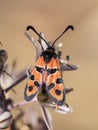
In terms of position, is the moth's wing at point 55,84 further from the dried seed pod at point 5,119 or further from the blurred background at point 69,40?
the blurred background at point 69,40

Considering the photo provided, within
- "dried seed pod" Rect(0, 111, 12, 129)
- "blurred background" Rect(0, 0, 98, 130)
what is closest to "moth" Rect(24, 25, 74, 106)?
"dried seed pod" Rect(0, 111, 12, 129)

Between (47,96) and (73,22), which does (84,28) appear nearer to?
(73,22)

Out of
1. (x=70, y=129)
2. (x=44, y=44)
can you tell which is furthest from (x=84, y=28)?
(x=44, y=44)

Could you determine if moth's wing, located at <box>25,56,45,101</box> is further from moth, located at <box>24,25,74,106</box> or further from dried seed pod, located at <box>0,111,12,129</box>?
dried seed pod, located at <box>0,111,12,129</box>

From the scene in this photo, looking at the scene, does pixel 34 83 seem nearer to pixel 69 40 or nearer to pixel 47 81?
pixel 47 81

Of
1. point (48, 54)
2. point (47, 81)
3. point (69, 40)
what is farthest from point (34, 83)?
point (69, 40)
